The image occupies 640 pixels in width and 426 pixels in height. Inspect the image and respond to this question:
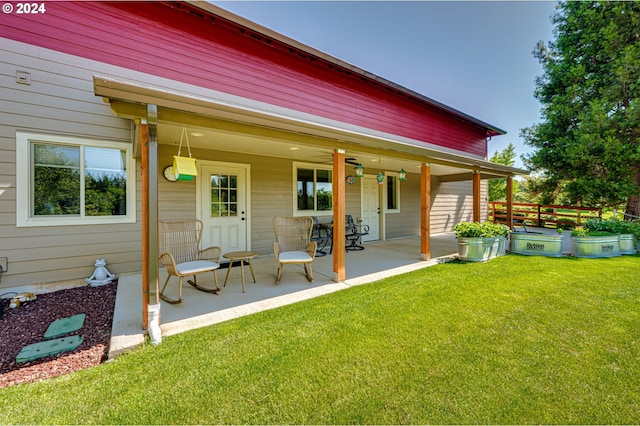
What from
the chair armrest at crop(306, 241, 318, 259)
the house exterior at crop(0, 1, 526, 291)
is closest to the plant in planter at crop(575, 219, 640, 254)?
the house exterior at crop(0, 1, 526, 291)

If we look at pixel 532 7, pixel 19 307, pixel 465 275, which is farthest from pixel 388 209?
pixel 19 307

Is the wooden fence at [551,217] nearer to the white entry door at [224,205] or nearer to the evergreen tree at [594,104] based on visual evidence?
the evergreen tree at [594,104]

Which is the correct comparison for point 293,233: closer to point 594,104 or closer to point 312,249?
point 312,249

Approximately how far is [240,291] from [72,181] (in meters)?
3.00

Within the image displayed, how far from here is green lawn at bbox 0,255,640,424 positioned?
1.57 metres

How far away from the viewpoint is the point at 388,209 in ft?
27.3

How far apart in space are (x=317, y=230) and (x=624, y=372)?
5175 millimetres

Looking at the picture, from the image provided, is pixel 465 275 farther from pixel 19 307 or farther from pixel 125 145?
pixel 19 307

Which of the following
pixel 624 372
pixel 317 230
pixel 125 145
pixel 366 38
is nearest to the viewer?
pixel 624 372

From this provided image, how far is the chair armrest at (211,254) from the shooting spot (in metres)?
3.79

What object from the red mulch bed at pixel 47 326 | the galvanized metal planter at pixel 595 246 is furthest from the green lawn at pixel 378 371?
the galvanized metal planter at pixel 595 246

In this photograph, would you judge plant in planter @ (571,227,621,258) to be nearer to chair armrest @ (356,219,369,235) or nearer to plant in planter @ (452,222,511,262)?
plant in planter @ (452,222,511,262)

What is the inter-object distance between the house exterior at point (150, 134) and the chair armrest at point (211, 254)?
36.0 inches

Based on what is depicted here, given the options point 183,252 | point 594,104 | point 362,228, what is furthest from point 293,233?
point 594,104
